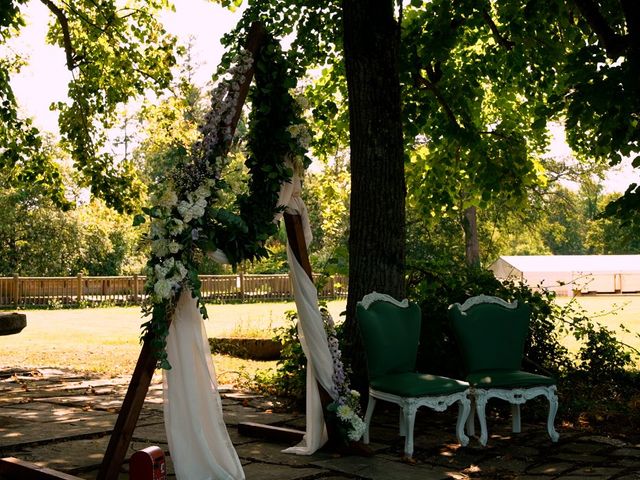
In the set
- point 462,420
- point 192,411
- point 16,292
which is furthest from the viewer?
point 16,292

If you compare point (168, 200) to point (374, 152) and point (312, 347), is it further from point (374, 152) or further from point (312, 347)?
point (374, 152)

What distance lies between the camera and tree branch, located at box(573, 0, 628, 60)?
26.9 ft

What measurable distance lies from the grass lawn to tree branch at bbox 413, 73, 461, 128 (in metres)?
3.19

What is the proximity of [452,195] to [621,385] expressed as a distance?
4.27 metres

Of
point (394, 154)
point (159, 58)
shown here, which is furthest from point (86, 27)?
point (394, 154)

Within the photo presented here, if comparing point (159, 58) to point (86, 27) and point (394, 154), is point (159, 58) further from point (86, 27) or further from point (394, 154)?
point (394, 154)

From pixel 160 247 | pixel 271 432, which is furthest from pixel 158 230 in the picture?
pixel 271 432

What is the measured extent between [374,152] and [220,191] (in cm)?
274

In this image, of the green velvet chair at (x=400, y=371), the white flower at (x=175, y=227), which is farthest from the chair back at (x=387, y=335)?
the white flower at (x=175, y=227)

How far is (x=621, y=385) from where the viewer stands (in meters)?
8.89

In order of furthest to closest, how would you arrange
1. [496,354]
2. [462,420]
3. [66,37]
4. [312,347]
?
[66,37] < [496,354] < [462,420] < [312,347]

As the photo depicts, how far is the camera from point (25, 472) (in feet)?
16.9

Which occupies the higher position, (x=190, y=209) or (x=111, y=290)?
(x=190, y=209)

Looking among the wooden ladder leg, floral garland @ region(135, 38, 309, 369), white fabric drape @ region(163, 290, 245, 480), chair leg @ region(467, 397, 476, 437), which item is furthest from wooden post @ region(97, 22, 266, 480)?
chair leg @ region(467, 397, 476, 437)
